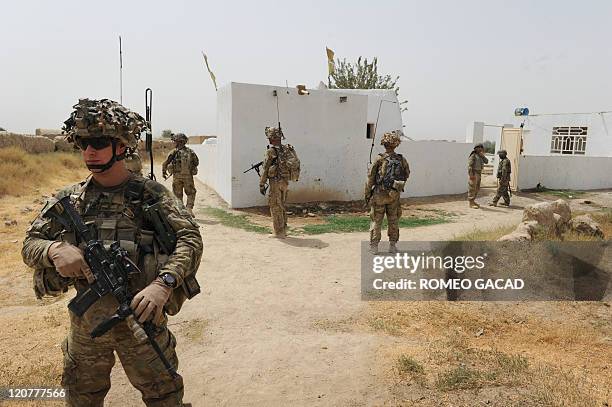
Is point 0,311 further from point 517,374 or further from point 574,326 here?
point 574,326

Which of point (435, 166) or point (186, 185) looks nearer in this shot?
point (186, 185)

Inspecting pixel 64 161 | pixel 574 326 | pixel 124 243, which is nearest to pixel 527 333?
pixel 574 326

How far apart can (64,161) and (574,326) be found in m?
18.4

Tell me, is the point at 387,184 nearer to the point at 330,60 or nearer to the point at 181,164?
the point at 181,164

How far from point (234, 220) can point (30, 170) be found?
928cm

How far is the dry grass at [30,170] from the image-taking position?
12.5 meters

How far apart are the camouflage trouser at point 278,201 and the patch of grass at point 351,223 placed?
71 centimetres

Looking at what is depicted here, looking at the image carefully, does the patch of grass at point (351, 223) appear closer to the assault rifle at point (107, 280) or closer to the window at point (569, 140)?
the assault rifle at point (107, 280)

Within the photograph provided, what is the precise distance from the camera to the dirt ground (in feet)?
9.45

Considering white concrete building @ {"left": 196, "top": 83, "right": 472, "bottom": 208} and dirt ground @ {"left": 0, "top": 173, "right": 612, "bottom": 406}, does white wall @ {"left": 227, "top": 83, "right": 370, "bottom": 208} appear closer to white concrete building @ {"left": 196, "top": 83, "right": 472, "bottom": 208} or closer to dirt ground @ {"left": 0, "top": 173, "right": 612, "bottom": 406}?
white concrete building @ {"left": 196, "top": 83, "right": 472, "bottom": 208}

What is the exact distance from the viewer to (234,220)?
353 inches

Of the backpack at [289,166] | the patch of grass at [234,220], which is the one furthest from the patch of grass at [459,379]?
the patch of grass at [234,220]

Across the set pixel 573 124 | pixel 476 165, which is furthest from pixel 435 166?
pixel 573 124

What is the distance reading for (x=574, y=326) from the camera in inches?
155
